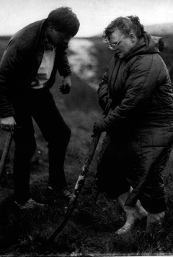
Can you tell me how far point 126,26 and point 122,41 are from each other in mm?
127

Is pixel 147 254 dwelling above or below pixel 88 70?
above

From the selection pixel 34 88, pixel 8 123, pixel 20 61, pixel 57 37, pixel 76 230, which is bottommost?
pixel 76 230

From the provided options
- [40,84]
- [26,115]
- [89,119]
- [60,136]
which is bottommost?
[89,119]

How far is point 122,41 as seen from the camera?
10.1 ft

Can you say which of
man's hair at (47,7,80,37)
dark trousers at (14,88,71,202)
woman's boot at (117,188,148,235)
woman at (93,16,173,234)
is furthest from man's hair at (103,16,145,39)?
woman's boot at (117,188,148,235)

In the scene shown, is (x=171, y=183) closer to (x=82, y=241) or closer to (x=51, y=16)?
(x=82, y=241)

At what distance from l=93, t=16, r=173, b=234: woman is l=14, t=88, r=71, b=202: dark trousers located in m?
0.79

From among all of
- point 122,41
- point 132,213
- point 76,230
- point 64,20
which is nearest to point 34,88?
point 64,20

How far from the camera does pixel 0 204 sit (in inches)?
161

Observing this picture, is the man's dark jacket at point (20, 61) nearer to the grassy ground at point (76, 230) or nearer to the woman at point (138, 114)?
the woman at point (138, 114)

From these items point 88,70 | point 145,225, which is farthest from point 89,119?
point 145,225

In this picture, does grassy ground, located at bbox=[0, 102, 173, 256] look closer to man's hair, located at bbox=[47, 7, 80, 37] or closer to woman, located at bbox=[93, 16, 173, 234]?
woman, located at bbox=[93, 16, 173, 234]

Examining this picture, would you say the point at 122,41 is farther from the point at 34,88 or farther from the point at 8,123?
the point at 8,123

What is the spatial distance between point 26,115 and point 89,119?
4.09 m
